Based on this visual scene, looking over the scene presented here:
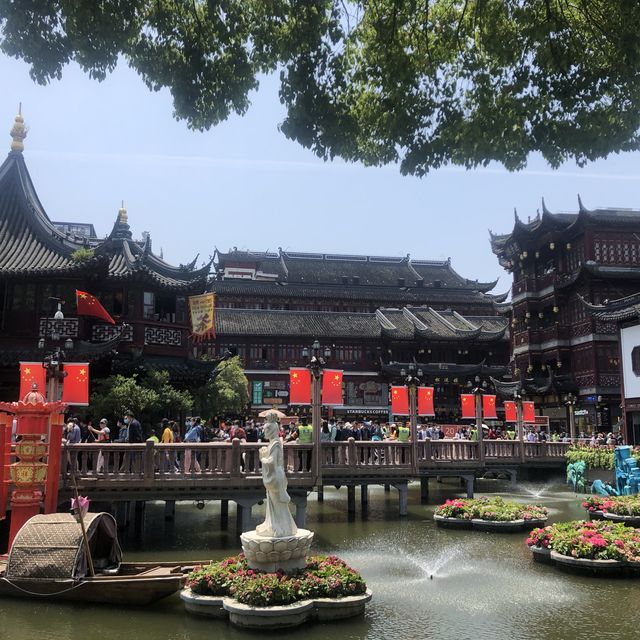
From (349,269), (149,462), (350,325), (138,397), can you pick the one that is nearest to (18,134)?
(138,397)

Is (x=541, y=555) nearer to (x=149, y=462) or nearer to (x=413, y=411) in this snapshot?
(x=413, y=411)

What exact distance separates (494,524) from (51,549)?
37.1 ft

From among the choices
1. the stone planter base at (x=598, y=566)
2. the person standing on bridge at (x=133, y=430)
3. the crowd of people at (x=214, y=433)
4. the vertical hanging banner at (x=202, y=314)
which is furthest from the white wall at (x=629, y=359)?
the person standing on bridge at (x=133, y=430)

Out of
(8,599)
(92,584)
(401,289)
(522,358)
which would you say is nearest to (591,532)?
(92,584)

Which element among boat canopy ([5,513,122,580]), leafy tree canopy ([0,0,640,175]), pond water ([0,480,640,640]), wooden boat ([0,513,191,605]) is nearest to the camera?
leafy tree canopy ([0,0,640,175])

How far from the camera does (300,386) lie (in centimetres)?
2056

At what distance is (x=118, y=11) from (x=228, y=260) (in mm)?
60493

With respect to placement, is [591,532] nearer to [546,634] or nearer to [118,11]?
[546,634]

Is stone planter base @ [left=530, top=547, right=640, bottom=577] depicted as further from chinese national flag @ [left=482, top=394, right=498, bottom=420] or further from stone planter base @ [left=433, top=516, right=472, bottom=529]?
chinese national flag @ [left=482, top=394, right=498, bottom=420]

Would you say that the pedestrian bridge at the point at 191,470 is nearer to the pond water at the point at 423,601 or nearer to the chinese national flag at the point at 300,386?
the pond water at the point at 423,601

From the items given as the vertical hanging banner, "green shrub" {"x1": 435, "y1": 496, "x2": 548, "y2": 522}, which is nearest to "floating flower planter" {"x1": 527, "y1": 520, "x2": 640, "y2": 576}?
"green shrub" {"x1": 435, "y1": 496, "x2": 548, "y2": 522}

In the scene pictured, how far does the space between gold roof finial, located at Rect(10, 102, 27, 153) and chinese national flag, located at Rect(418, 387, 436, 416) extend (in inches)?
827

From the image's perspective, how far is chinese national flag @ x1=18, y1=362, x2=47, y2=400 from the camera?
2014 centimetres

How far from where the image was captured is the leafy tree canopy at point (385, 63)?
7434mm
